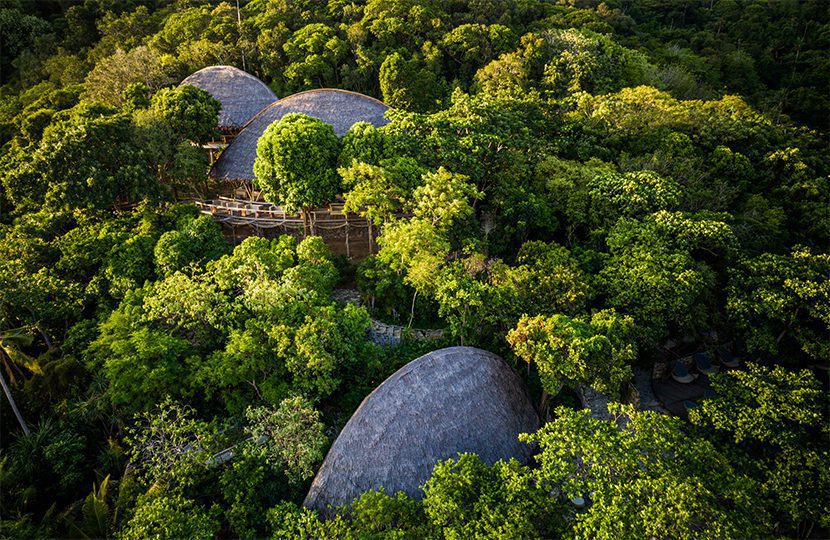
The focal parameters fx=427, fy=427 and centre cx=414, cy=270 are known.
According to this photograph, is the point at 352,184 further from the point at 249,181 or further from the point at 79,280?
the point at 79,280

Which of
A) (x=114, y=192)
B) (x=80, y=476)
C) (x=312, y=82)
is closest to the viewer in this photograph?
(x=80, y=476)

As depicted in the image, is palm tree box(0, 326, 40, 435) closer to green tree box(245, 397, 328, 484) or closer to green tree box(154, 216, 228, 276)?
green tree box(154, 216, 228, 276)

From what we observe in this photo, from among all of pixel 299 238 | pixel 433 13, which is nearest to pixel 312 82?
pixel 433 13

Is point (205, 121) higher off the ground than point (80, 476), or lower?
higher

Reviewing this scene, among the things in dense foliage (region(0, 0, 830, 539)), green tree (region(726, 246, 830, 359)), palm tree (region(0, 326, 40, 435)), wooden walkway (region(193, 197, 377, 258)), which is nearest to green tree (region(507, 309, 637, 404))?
dense foliage (region(0, 0, 830, 539))

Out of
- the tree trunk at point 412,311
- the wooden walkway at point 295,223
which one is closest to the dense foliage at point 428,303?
the tree trunk at point 412,311
